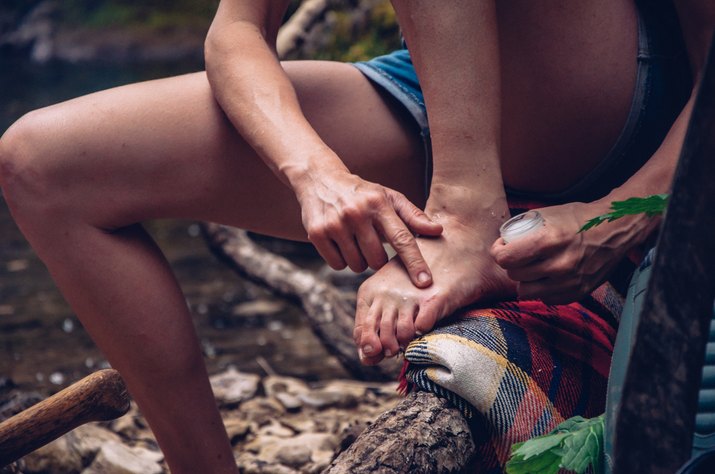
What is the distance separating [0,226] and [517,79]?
4.75 m

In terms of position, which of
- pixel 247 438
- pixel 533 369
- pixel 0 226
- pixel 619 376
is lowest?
pixel 0 226

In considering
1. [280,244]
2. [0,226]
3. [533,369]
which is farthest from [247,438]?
[0,226]

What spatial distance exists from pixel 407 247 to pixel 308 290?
5.59ft

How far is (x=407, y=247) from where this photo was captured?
1272 mm

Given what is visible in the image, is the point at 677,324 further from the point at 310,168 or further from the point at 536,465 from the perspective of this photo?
the point at 310,168

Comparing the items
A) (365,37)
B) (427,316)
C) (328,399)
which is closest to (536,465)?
(427,316)

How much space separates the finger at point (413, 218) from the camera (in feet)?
4.33

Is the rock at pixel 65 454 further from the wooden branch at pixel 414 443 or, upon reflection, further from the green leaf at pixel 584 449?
the green leaf at pixel 584 449

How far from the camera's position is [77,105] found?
1.56m

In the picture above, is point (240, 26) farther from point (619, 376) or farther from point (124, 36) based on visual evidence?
point (124, 36)

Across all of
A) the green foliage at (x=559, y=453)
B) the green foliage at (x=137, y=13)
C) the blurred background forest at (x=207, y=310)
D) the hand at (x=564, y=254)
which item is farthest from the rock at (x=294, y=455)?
the green foliage at (x=137, y=13)

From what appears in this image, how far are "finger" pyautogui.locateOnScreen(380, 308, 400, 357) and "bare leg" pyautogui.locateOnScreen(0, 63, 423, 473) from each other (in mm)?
404

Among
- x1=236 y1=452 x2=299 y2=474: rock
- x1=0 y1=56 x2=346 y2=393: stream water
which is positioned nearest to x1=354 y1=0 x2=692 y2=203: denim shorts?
x1=236 y1=452 x2=299 y2=474: rock

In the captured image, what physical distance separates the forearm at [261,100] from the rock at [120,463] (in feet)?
3.48
